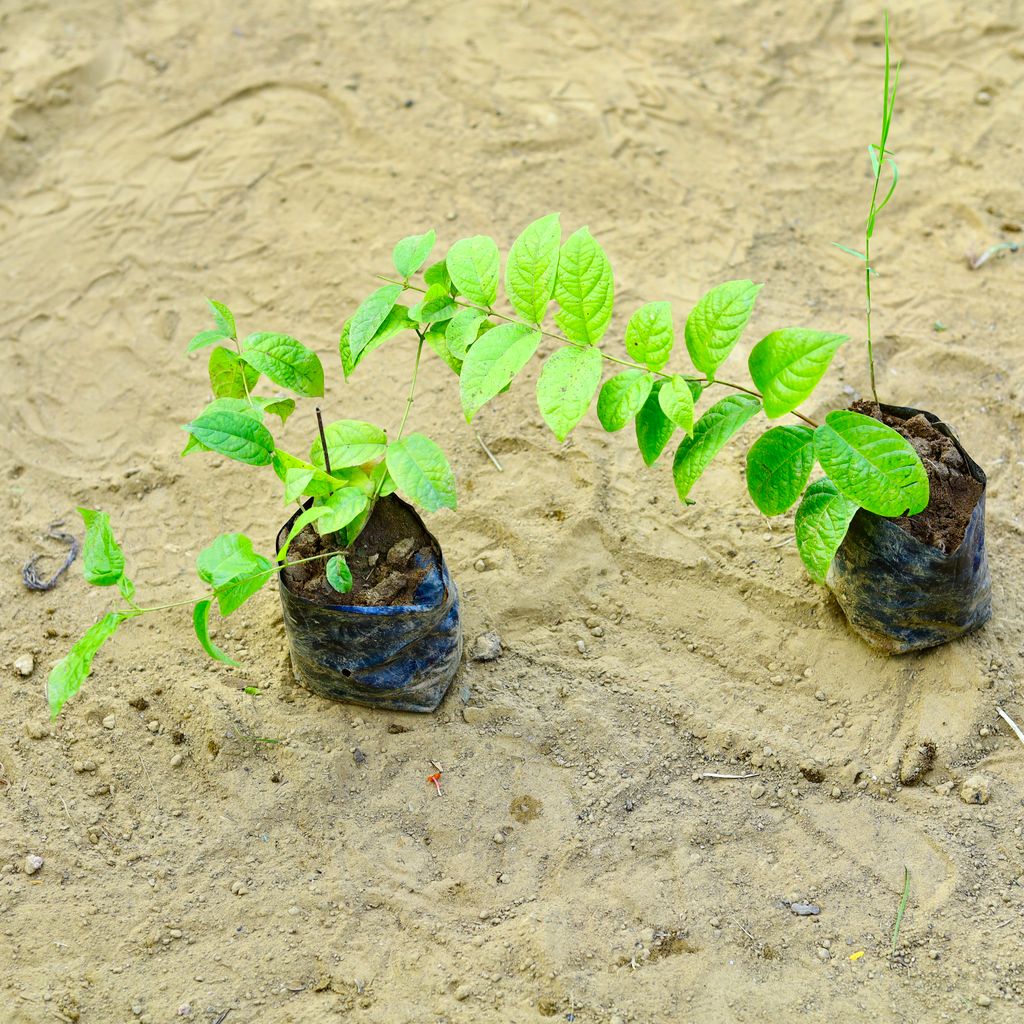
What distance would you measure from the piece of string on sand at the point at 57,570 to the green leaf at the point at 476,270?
1312 mm

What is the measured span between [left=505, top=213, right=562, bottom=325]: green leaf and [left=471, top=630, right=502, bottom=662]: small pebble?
0.81 m

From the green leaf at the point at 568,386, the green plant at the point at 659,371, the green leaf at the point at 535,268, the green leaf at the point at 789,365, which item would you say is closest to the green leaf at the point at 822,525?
the green plant at the point at 659,371

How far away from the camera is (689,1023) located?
6.48ft

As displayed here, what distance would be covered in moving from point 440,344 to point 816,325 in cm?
148

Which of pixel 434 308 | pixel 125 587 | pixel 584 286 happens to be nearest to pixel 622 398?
pixel 584 286

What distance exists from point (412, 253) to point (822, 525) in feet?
3.18

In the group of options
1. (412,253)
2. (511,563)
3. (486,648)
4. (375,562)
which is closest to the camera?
(412,253)

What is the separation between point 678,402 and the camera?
1.97 meters

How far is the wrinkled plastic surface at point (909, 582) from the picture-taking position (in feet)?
7.62

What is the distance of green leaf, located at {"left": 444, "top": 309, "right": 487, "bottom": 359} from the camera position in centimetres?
211

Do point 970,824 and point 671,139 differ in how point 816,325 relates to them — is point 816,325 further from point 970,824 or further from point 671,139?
point 970,824

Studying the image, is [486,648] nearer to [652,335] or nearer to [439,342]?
[439,342]

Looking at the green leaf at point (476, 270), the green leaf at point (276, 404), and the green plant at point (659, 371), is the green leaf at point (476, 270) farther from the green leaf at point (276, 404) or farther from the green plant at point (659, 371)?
the green leaf at point (276, 404)

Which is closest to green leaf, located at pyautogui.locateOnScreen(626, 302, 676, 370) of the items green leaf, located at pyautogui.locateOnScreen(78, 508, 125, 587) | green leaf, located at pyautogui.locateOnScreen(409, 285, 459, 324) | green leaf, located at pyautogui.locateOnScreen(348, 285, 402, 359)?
green leaf, located at pyautogui.locateOnScreen(409, 285, 459, 324)
